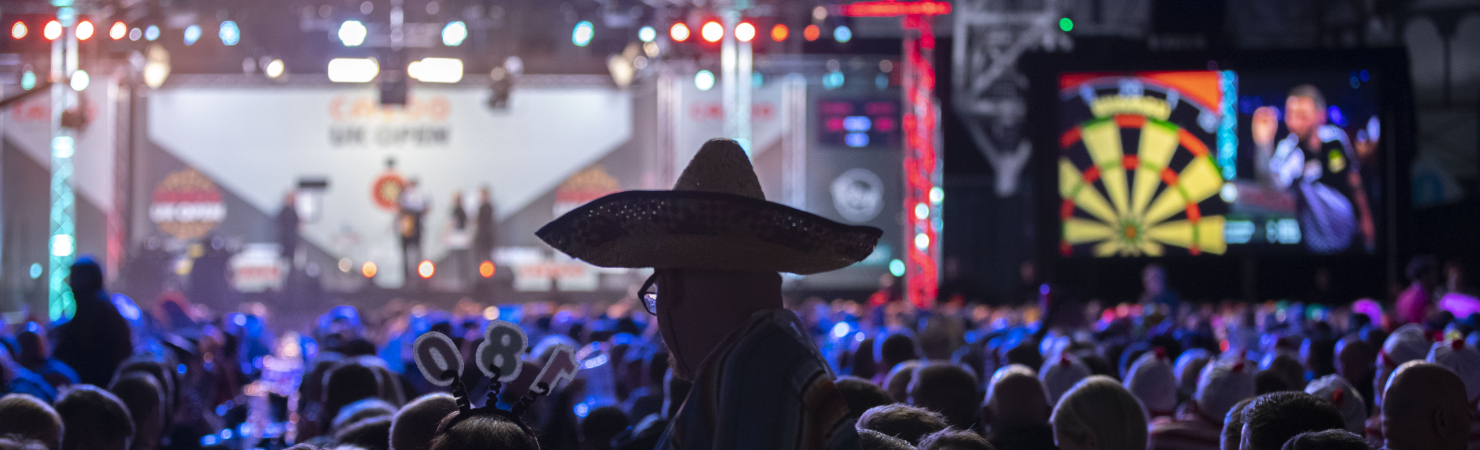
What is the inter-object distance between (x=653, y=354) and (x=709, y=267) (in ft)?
9.93

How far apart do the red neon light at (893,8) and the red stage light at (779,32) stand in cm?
83

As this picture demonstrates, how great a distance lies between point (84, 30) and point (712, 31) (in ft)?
20.5

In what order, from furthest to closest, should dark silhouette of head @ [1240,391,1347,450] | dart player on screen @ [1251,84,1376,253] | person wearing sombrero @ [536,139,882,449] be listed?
dart player on screen @ [1251,84,1376,253]
dark silhouette of head @ [1240,391,1347,450]
person wearing sombrero @ [536,139,882,449]

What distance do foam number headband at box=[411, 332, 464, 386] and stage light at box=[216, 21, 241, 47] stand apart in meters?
12.9

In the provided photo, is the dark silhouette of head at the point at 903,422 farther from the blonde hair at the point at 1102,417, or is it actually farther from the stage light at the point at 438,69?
the stage light at the point at 438,69

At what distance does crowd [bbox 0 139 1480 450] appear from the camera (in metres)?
1.64

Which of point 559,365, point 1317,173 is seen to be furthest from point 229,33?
point 559,365

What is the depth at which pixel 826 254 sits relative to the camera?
1723mm

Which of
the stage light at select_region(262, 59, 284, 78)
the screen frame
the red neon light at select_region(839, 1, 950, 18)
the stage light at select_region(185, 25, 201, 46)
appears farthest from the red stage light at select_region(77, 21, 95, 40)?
the screen frame

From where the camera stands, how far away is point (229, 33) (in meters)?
13.5

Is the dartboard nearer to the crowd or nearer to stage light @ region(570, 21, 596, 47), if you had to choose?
the crowd

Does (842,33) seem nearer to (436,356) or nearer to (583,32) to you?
(583,32)

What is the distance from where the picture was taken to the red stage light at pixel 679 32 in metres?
12.4

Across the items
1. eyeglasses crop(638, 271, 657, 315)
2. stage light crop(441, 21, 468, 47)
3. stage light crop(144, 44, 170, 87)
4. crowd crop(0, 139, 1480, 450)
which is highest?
stage light crop(441, 21, 468, 47)
